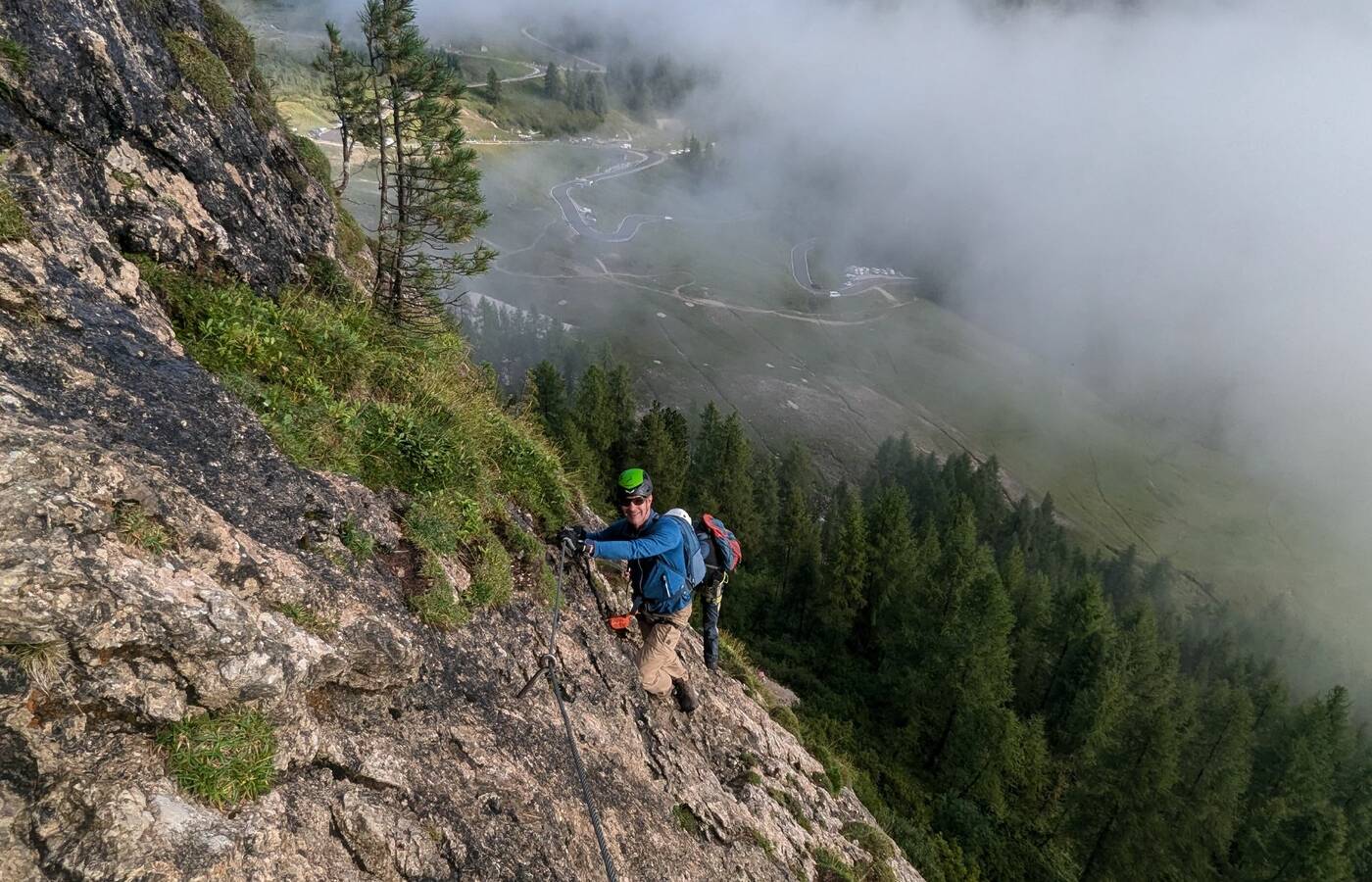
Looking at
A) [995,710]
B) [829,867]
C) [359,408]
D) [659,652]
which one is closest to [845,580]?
[995,710]

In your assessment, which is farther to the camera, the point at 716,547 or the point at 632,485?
the point at 716,547

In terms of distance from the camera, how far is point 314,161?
20000 mm

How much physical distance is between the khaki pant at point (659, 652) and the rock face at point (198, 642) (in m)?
0.34

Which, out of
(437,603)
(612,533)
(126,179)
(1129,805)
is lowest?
(1129,805)

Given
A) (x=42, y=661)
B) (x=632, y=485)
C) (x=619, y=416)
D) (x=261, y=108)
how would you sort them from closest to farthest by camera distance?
(x=42, y=661), (x=632, y=485), (x=261, y=108), (x=619, y=416)

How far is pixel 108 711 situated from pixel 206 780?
80cm

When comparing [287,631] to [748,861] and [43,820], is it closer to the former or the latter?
[43,820]

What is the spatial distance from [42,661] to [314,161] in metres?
19.8

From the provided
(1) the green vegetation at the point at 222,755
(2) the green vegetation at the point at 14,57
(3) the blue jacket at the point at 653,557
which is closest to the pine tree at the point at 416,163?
(2) the green vegetation at the point at 14,57

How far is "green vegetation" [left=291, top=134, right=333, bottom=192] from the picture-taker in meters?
18.1

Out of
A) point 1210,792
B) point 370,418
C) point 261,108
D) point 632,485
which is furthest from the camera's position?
point 1210,792

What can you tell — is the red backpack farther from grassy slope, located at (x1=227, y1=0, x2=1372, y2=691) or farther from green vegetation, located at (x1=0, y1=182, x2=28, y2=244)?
grassy slope, located at (x1=227, y1=0, x2=1372, y2=691)

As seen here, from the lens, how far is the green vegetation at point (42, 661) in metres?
4.25

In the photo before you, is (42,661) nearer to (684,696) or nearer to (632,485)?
(632,485)
